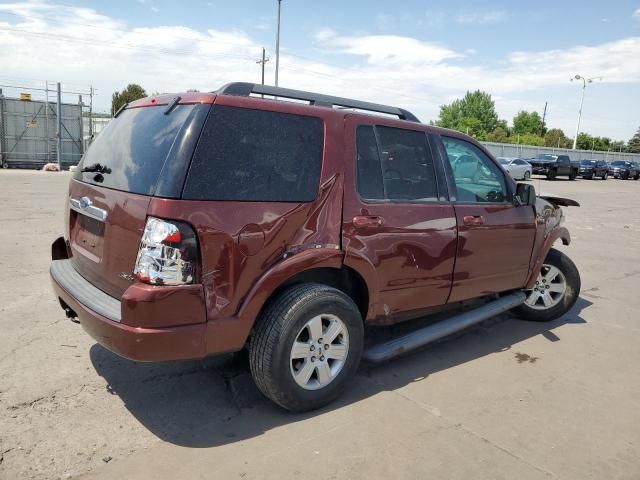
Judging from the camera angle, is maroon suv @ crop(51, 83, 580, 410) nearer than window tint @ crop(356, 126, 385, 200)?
Yes

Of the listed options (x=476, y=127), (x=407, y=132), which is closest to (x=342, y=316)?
(x=407, y=132)

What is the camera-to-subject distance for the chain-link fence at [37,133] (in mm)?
20625

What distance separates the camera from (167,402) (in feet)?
11.2

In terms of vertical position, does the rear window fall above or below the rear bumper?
above

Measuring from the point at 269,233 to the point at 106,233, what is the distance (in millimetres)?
969

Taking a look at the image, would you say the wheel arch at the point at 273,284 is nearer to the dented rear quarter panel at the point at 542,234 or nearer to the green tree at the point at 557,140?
the dented rear quarter panel at the point at 542,234

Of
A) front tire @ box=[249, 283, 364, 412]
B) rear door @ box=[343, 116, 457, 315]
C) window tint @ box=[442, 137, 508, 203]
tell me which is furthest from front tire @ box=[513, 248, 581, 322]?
front tire @ box=[249, 283, 364, 412]

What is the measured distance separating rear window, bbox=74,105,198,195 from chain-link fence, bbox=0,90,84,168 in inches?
773

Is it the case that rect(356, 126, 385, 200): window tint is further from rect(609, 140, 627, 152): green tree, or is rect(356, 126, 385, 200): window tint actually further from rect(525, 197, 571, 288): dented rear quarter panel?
rect(609, 140, 627, 152): green tree

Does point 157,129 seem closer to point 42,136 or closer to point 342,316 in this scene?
point 342,316

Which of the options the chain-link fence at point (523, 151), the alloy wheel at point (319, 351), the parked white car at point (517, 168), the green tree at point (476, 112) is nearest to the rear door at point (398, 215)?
the alloy wheel at point (319, 351)

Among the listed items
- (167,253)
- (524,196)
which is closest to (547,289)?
(524,196)

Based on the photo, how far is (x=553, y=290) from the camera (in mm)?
5375

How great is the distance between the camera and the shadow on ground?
3139mm
